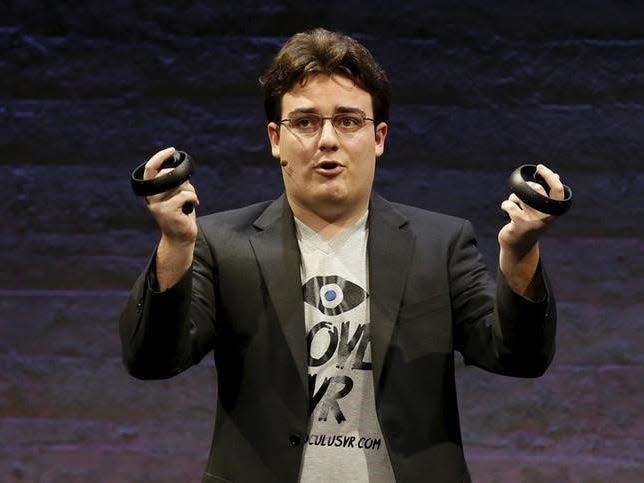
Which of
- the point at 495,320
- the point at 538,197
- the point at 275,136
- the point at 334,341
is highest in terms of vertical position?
the point at 538,197

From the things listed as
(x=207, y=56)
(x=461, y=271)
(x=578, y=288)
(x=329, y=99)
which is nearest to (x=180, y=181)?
(x=329, y=99)

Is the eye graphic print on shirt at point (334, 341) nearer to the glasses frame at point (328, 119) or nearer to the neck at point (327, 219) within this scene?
the neck at point (327, 219)

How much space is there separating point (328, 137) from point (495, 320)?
40 centimetres

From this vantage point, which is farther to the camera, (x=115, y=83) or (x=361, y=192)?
(x=115, y=83)

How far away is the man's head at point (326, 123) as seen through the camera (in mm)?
1592

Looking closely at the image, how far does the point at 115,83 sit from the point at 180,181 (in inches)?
52.8

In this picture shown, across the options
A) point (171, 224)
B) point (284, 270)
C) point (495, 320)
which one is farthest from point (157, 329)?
point (495, 320)

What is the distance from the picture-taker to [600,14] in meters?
2.57

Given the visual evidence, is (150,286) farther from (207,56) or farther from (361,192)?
(207,56)

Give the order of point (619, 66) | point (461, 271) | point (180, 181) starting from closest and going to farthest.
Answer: point (180, 181) < point (461, 271) < point (619, 66)

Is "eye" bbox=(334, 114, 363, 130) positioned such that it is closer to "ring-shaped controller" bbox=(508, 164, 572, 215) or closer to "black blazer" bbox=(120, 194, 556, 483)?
"black blazer" bbox=(120, 194, 556, 483)

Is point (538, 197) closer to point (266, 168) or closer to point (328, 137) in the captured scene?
point (328, 137)

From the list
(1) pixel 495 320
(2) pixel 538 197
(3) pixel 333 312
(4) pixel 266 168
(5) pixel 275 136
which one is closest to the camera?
(2) pixel 538 197

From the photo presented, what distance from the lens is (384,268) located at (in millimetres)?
1606
